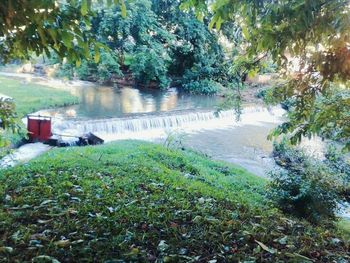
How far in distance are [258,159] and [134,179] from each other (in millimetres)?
8145

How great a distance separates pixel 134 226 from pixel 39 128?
32.0ft

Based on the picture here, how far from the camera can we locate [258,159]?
42.1ft

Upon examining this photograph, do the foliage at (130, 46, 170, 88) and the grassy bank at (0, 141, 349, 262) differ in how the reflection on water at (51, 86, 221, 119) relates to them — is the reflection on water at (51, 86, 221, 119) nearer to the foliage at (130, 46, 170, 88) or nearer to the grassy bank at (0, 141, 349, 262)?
the foliage at (130, 46, 170, 88)

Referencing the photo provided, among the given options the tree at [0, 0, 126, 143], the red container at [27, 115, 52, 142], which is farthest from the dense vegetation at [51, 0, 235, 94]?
the tree at [0, 0, 126, 143]

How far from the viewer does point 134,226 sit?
10.7 ft

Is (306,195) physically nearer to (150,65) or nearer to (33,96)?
(33,96)

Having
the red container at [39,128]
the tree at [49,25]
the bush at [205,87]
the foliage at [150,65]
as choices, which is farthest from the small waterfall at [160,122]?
the tree at [49,25]

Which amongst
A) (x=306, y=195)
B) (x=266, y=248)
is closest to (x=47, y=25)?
(x=266, y=248)

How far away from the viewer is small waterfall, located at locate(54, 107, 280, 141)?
14.2 m

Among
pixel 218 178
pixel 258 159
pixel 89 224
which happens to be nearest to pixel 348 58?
pixel 89 224

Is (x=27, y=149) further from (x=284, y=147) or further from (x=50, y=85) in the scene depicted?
(x=50, y=85)

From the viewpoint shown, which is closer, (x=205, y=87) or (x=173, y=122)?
(x=173, y=122)

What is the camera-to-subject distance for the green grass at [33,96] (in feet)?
54.0

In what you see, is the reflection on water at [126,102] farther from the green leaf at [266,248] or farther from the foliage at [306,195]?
the green leaf at [266,248]
